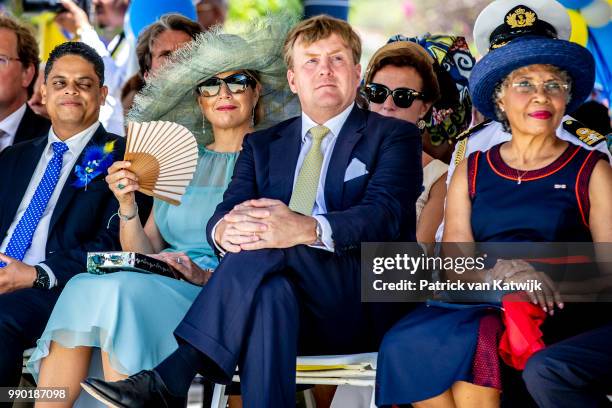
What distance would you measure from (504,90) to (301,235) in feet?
3.43

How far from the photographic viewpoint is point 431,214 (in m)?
4.44

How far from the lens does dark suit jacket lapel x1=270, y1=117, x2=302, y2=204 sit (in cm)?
398

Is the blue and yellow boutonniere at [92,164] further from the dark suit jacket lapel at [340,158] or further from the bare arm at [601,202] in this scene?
the bare arm at [601,202]

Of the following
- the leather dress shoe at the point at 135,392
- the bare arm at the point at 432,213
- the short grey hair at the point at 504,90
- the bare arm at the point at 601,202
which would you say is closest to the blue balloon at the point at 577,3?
the bare arm at the point at 432,213

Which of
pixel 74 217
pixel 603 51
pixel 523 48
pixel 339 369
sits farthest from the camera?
pixel 603 51

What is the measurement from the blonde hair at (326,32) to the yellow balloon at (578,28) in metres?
1.60

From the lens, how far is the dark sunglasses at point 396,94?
15.4 feet

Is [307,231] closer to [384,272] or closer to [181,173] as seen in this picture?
[384,272]

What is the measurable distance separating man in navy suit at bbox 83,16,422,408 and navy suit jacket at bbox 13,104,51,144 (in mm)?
1784

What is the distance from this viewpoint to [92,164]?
4.68m

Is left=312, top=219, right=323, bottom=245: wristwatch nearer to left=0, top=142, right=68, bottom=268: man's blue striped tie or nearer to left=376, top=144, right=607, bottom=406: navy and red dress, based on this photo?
left=376, top=144, right=607, bottom=406: navy and red dress

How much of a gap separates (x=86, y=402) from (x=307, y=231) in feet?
4.21

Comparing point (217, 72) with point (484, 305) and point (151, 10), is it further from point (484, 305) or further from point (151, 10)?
point (484, 305)

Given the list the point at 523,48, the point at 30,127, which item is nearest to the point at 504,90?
the point at 523,48
